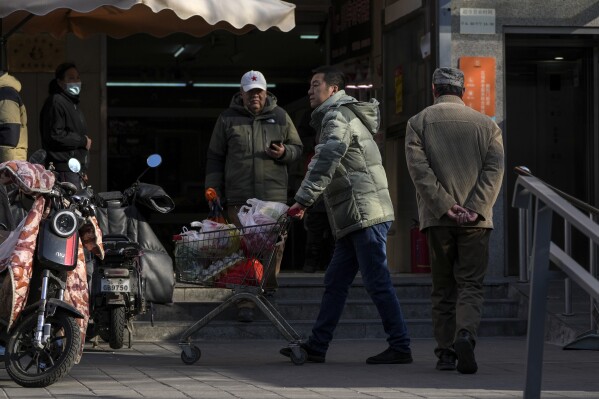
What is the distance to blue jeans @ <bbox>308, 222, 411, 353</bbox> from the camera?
30.5 ft

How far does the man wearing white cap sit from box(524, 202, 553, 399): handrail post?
6068 millimetres

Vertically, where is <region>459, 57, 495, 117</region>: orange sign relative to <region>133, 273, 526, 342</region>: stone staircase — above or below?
above

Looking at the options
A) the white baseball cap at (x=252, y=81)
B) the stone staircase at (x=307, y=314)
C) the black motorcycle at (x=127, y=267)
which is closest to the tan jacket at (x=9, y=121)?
the black motorcycle at (x=127, y=267)

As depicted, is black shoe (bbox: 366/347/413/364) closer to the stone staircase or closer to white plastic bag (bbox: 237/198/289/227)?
white plastic bag (bbox: 237/198/289/227)

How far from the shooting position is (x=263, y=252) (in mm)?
9273

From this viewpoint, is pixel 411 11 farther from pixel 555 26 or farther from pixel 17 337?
pixel 17 337

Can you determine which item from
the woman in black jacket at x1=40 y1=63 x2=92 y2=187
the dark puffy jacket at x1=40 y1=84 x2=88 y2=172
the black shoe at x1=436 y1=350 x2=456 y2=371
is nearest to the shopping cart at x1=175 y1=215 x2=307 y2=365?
the black shoe at x1=436 y1=350 x2=456 y2=371

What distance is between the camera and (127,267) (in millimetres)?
10164

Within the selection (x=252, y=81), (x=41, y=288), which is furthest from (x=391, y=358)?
(x=252, y=81)

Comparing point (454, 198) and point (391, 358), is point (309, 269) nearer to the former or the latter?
point (391, 358)

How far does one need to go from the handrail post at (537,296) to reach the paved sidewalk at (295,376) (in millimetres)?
2034

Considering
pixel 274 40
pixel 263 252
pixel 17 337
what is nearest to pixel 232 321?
pixel 263 252

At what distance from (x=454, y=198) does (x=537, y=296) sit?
139 inches

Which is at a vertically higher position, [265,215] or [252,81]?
[252,81]
